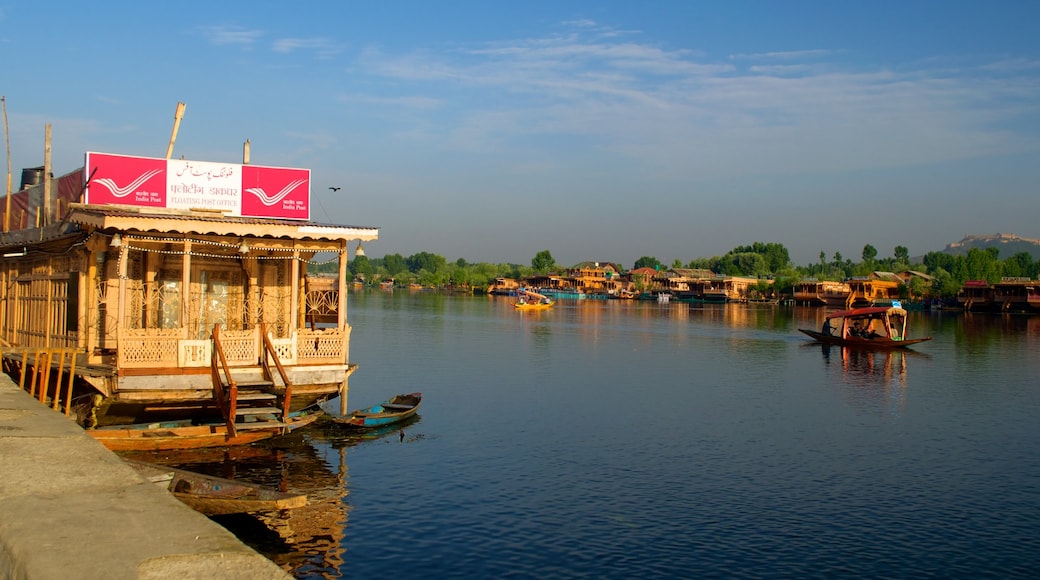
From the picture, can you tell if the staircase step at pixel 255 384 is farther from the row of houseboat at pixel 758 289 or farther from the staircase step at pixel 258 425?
the row of houseboat at pixel 758 289

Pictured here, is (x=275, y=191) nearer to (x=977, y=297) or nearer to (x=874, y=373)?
(x=874, y=373)

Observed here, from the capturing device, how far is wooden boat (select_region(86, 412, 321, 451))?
18047 mm

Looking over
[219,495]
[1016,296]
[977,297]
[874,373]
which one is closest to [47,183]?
[219,495]

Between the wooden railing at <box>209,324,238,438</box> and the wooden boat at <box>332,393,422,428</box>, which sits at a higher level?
the wooden railing at <box>209,324,238,438</box>

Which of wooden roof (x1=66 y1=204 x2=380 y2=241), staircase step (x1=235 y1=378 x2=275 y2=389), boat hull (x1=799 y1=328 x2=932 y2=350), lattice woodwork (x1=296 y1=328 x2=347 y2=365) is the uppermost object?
wooden roof (x1=66 y1=204 x2=380 y2=241)

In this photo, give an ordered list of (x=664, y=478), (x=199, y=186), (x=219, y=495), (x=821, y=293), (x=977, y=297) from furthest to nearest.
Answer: (x=821, y=293) < (x=977, y=297) < (x=199, y=186) < (x=664, y=478) < (x=219, y=495)

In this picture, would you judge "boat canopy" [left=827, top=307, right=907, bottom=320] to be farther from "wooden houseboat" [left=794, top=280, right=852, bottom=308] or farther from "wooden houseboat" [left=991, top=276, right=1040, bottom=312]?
"wooden houseboat" [left=794, top=280, right=852, bottom=308]

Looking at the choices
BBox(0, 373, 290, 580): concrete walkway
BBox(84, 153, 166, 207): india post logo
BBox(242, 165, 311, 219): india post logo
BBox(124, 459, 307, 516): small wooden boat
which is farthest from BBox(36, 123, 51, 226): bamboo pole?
BBox(0, 373, 290, 580): concrete walkway

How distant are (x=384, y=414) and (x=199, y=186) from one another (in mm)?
8129

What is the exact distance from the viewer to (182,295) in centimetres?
1970

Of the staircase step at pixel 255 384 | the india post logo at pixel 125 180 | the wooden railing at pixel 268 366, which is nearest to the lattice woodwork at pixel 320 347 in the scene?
the wooden railing at pixel 268 366

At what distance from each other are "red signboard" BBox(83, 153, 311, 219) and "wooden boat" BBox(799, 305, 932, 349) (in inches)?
1770

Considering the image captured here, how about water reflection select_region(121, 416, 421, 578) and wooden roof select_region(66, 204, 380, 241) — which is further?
wooden roof select_region(66, 204, 380, 241)

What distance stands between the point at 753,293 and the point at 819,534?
153100 millimetres
